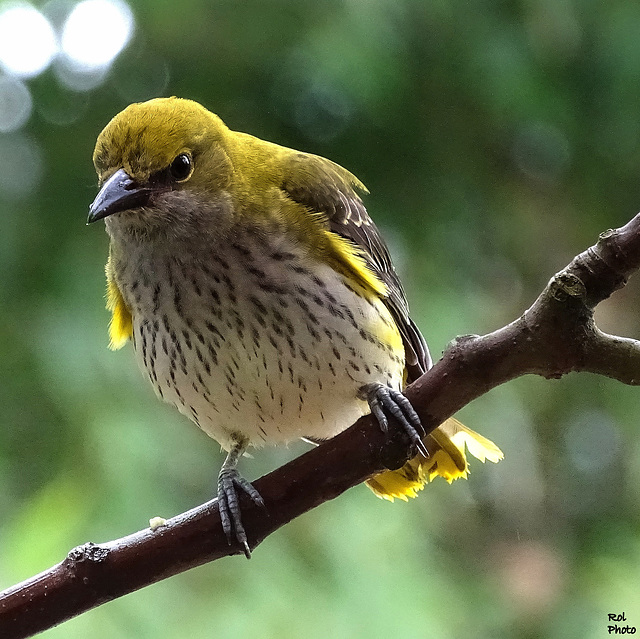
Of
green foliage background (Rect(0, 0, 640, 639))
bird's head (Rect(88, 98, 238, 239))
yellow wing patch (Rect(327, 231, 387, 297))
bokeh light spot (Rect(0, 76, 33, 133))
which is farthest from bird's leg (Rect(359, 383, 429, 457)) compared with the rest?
bokeh light spot (Rect(0, 76, 33, 133))

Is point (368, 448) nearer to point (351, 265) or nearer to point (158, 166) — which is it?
point (351, 265)

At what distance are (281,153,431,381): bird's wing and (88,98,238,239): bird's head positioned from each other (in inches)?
4.5

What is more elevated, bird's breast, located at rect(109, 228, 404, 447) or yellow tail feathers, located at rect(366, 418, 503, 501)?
bird's breast, located at rect(109, 228, 404, 447)

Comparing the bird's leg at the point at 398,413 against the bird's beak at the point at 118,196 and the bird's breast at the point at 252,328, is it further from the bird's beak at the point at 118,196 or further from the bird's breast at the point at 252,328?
the bird's beak at the point at 118,196

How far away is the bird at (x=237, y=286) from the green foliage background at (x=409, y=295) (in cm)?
35

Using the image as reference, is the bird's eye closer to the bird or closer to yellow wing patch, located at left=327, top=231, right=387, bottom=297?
the bird

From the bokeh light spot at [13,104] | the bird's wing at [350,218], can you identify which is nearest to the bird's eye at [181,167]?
the bird's wing at [350,218]

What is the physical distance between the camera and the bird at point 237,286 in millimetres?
897

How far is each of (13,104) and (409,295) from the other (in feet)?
2.62

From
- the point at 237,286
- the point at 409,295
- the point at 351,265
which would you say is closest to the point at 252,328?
the point at 237,286

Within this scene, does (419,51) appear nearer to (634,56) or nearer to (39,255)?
(634,56)

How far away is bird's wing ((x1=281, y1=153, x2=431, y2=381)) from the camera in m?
1.06

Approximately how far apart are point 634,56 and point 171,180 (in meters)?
0.97

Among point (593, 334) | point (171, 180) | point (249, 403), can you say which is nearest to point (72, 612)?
point (249, 403)
